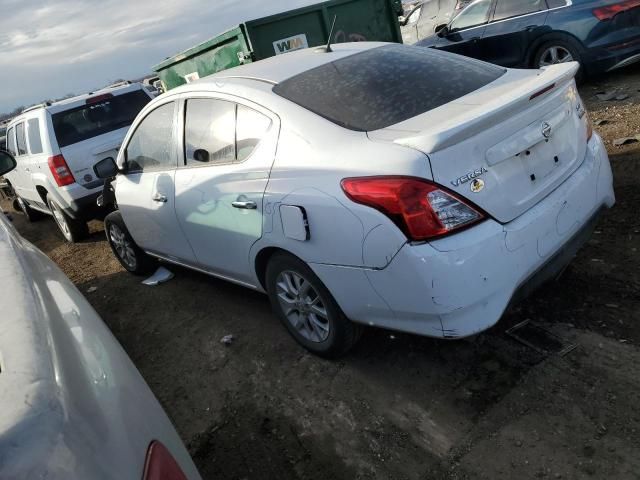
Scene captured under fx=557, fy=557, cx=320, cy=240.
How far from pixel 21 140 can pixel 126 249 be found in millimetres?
3826

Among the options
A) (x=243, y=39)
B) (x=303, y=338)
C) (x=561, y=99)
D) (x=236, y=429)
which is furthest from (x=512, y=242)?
(x=243, y=39)

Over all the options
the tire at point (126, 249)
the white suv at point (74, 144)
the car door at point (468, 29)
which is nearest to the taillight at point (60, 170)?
the white suv at point (74, 144)

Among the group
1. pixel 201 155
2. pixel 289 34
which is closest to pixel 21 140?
pixel 289 34

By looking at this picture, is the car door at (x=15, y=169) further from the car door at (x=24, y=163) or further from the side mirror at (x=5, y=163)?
the side mirror at (x=5, y=163)

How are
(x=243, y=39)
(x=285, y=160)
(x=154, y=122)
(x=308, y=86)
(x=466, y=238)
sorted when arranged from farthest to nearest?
1. (x=243, y=39)
2. (x=154, y=122)
3. (x=308, y=86)
4. (x=285, y=160)
5. (x=466, y=238)

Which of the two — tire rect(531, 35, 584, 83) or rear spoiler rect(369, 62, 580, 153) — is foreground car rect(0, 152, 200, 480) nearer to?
rear spoiler rect(369, 62, 580, 153)

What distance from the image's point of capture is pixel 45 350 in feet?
4.21

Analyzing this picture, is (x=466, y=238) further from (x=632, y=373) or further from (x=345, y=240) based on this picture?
(x=632, y=373)

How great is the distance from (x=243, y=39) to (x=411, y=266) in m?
5.41

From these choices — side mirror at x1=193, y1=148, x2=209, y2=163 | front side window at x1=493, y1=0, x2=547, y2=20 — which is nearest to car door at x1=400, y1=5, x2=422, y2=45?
front side window at x1=493, y1=0, x2=547, y2=20

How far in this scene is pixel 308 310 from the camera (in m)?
3.17

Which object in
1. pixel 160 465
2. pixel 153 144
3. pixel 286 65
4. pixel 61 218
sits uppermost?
pixel 286 65

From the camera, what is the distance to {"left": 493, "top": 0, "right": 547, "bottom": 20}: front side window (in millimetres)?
7834

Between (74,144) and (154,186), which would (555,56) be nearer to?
(154,186)
